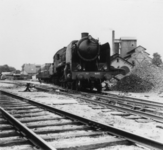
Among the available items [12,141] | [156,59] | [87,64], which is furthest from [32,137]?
[156,59]

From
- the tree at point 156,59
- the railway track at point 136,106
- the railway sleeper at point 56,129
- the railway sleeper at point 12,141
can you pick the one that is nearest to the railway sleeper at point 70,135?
the railway sleeper at point 56,129

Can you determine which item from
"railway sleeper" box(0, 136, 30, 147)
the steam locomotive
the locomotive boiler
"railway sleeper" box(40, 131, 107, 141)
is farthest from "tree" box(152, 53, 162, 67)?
"railway sleeper" box(0, 136, 30, 147)

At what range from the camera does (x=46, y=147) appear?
3082 millimetres

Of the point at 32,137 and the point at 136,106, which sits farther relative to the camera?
the point at 136,106

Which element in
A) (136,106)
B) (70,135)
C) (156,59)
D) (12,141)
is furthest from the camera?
(156,59)

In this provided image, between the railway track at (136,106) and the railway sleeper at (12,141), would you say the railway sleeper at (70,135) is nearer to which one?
the railway sleeper at (12,141)

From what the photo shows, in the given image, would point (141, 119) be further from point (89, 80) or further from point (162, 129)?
point (89, 80)

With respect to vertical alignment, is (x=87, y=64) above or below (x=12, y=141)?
above

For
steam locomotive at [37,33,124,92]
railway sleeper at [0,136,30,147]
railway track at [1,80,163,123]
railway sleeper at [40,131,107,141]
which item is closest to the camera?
railway sleeper at [0,136,30,147]

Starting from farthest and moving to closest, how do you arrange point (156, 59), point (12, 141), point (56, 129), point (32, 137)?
point (156, 59) < point (56, 129) < point (32, 137) < point (12, 141)

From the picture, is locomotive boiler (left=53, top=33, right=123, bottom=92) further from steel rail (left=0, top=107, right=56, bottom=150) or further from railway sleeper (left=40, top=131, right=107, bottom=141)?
railway sleeper (left=40, top=131, right=107, bottom=141)

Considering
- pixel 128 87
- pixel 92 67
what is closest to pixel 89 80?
pixel 92 67

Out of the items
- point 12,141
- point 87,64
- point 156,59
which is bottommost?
point 12,141

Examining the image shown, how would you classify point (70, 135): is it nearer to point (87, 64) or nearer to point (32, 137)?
point (32, 137)
